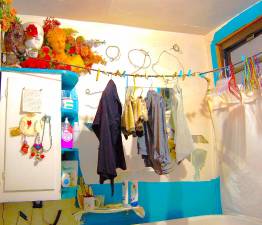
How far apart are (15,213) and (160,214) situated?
48.2 inches

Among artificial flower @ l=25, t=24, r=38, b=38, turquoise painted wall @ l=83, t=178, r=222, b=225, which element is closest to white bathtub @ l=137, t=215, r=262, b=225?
turquoise painted wall @ l=83, t=178, r=222, b=225

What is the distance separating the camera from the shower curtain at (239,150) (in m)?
2.23

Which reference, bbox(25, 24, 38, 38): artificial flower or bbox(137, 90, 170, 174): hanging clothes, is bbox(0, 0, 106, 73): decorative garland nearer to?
bbox(25, 24, 38, 38): artificial flower

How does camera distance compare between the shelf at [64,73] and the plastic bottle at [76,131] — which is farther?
the plastic bottle at [76,131]

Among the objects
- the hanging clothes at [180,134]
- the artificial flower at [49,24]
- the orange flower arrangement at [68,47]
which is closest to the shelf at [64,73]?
the orange flower arrangement at [68,47]

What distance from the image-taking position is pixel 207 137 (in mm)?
2842

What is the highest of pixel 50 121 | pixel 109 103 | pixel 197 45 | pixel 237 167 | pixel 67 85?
pixel 197 45

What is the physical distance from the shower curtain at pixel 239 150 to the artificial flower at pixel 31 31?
1.70 m

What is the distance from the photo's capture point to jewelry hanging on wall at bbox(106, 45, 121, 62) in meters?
2.62

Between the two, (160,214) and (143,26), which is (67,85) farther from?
(160,214)

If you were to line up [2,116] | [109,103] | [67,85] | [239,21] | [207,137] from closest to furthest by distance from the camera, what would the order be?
[2,116], [109,103], [67,85], [239,21], [207,137]

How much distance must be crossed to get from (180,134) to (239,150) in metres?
0.66

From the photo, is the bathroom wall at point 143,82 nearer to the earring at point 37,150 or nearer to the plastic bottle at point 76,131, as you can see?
the plastic bottle at point 76,131

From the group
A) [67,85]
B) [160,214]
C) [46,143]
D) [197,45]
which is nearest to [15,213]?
[46,143]
